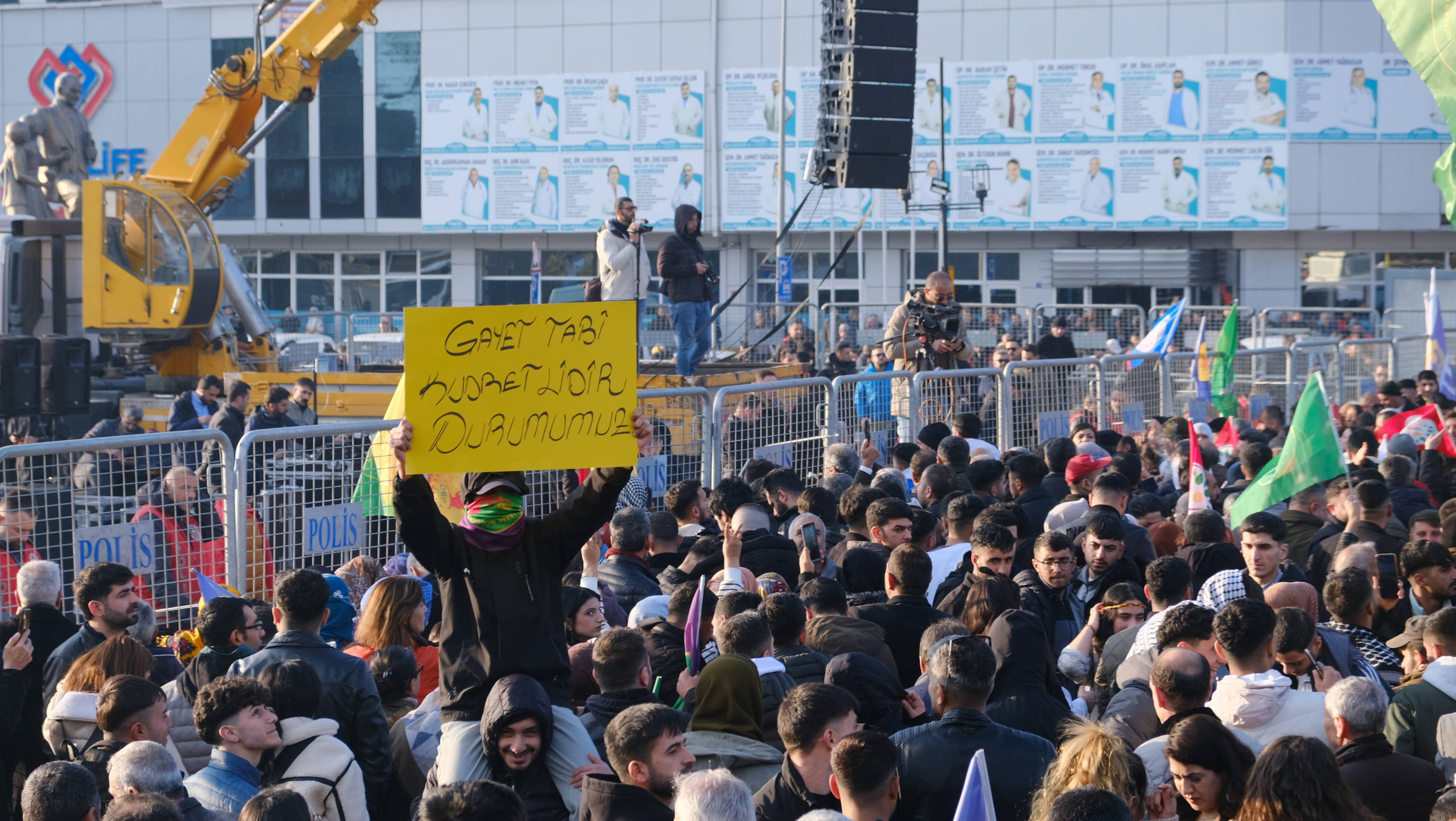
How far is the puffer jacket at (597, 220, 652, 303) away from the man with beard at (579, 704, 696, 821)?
34.3 feet

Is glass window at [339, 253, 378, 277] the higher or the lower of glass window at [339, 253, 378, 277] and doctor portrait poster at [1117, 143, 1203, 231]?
the lower

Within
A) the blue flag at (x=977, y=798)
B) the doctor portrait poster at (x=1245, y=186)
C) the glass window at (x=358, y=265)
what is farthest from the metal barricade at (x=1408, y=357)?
the glass window at (x=358, y=265)

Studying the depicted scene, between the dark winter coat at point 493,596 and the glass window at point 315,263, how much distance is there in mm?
38820

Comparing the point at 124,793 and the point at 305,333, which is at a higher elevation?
the point at 305,333

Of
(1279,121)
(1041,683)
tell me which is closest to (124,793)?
(1041,683)

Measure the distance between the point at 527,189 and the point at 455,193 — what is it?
1.94 metres

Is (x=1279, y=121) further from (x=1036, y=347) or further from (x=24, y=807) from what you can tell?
(x=24, y=807)

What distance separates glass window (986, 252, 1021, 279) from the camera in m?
36.7

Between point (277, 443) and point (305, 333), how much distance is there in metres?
22.6

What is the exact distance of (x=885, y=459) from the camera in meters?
12.6

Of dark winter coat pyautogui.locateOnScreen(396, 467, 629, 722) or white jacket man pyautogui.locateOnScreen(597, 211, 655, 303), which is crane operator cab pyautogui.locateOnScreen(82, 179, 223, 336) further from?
dark winter coat pyautogui.locateOnScreen(396, 467, 629, 722)

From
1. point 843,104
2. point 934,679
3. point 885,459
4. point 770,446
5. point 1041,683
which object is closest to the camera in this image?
point 934,679

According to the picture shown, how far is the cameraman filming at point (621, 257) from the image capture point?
48.2 feet

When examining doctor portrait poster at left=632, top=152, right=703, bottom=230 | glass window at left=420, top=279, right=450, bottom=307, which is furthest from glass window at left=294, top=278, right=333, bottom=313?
doctor portrait poster at left=632, top=152, right=703, bottom=230
